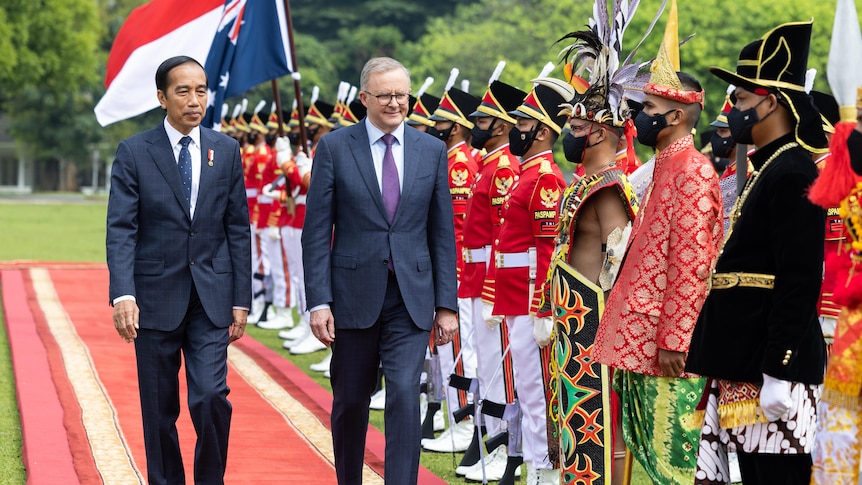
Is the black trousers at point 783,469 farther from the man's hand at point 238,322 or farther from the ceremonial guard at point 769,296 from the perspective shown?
the man's hand at point 238,322

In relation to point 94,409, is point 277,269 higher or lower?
higher

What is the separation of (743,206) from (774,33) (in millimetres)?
653

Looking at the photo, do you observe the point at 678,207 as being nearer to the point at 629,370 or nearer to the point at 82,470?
the point at 629,370

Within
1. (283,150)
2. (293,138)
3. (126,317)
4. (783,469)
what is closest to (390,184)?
(126,317)

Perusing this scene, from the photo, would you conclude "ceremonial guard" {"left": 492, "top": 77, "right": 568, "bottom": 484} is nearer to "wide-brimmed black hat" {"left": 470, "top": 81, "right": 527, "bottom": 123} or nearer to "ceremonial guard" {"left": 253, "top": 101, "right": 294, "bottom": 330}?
"wide-brimmed black hat" {"left": 470, "top": 81, "right": 527, "bottom": 123}

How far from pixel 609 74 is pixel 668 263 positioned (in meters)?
1.41

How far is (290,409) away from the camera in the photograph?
9461mm

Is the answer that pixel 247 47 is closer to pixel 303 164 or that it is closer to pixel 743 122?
pixel 303 164

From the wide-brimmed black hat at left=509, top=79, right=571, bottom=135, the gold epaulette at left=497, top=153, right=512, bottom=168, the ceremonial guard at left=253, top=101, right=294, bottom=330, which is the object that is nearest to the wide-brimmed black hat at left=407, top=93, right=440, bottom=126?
the gold epaulette at left=497, top=153, right=512, bottom=168

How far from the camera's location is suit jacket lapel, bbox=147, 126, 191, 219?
20.0 ft

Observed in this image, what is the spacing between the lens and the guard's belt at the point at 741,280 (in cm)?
454

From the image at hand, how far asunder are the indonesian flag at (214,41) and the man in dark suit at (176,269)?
4160 millimetres

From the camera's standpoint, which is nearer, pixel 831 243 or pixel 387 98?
pixel 387 98

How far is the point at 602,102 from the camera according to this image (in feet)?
20.8
